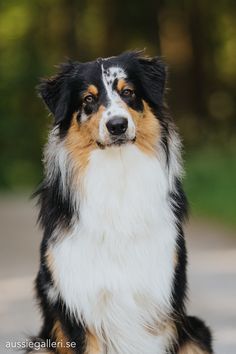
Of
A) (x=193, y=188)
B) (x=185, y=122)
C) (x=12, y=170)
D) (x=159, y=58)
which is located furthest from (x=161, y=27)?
(x=159, y=58)

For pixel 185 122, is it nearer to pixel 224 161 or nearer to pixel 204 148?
pixel 204 148

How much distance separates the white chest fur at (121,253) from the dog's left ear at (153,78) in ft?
1.30

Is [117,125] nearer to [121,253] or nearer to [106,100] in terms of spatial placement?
[106,100]

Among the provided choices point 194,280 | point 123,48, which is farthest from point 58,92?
point 123,48

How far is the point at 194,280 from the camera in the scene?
364 inches

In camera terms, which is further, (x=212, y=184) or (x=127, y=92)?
(x=212, y=184)

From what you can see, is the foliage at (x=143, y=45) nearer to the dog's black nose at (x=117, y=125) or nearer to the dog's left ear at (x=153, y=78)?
the dog's left ear at (x=153, y=78)

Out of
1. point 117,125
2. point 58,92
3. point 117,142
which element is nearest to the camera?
point 117,125

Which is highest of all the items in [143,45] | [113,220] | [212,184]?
[113,220]

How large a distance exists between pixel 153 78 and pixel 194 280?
3529mm

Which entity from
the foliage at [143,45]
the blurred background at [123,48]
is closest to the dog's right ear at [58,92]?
the blurred background at [123,48]

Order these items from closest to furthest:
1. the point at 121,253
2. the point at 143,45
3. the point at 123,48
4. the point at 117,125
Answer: the point at 117,125
the point at 121,253
the point at 143,45
the point at 123,48

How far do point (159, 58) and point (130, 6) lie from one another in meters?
19.5

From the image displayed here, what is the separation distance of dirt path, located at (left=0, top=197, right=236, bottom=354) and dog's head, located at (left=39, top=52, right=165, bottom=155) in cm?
190
